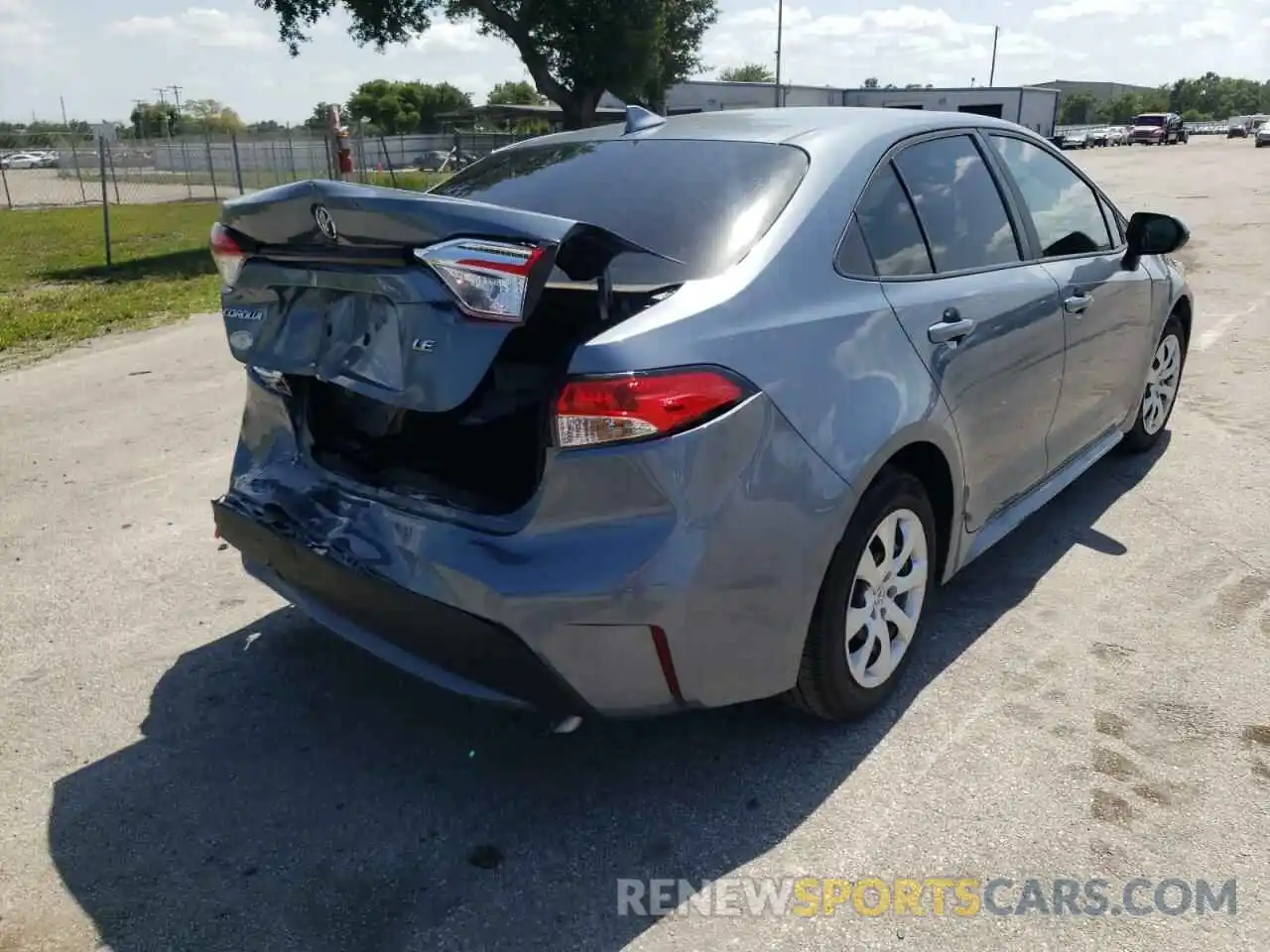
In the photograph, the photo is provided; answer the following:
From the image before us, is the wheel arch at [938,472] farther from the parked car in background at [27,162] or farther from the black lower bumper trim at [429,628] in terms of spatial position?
the parked car in background at [27,162]

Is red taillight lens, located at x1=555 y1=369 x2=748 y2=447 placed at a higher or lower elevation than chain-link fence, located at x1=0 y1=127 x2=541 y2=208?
lower

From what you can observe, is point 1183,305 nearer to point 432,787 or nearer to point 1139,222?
point 1139,222

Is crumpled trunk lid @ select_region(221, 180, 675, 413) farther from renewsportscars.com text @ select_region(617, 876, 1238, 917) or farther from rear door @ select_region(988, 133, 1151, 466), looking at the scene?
rear door @ select_region(988, 133, 1151, 466)

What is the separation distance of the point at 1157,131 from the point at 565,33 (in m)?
52.7

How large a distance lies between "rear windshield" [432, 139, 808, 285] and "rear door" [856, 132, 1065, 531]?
0.32 meters

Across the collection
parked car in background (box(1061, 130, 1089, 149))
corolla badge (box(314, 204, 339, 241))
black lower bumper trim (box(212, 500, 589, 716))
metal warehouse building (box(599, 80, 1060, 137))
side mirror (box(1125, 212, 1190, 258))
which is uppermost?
metal warehouse building (box(599, 80, 1060, 137))

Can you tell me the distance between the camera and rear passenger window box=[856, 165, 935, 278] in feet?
9.46

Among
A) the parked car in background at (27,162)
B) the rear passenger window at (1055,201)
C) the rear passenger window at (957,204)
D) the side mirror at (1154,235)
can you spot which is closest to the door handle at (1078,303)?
the rear passenger window at (1055,201)

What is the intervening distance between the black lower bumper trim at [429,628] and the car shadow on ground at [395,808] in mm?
429

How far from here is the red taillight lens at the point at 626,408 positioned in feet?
7.21

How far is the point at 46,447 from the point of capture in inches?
220

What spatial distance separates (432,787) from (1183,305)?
14.6 ft

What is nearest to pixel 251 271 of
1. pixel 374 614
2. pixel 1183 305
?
pixel 374 614

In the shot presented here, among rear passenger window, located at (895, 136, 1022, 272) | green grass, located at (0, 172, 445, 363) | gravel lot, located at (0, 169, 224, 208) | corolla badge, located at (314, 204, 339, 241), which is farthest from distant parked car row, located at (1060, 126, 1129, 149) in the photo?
corolla badge, located at (314, 204, 339, 241)
